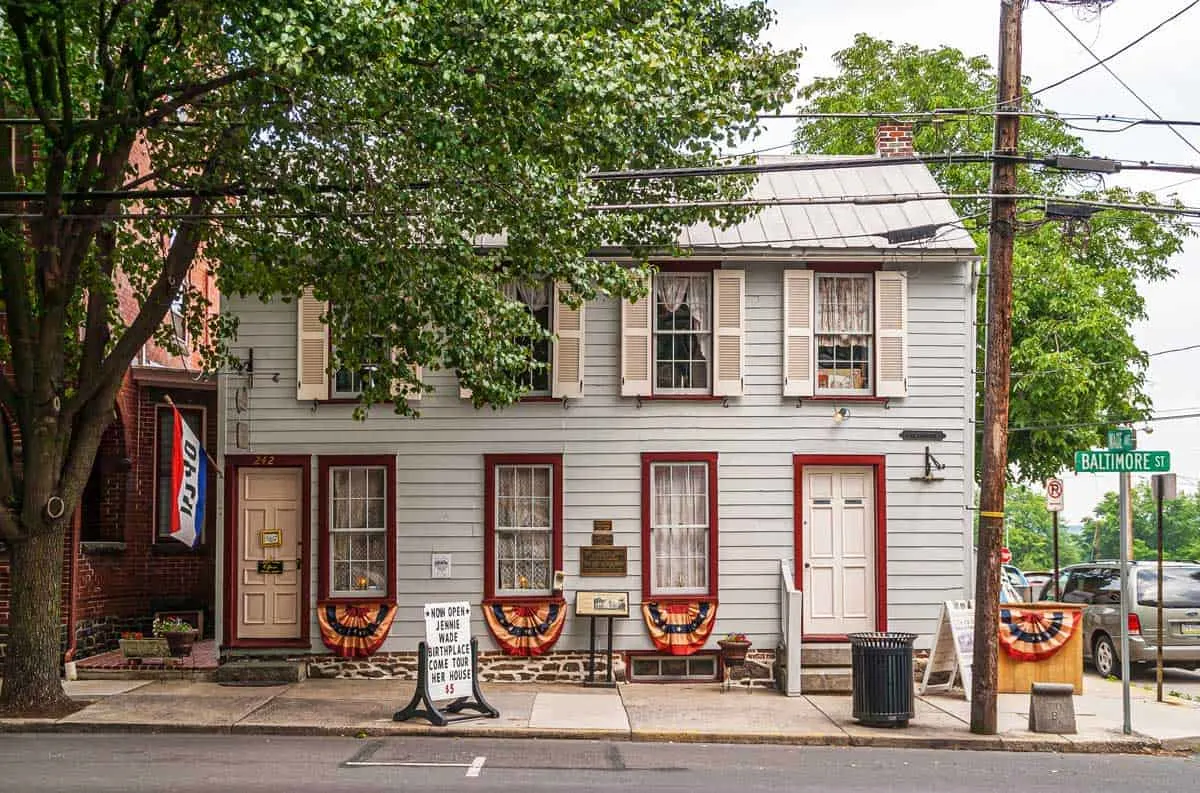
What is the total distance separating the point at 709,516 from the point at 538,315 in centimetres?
353

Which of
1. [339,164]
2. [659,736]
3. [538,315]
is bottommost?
[659,736]

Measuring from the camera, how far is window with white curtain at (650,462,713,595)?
1770 cm

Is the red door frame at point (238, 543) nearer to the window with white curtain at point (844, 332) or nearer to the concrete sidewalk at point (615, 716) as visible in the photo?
the concrete sidewalk at point (615, 716)

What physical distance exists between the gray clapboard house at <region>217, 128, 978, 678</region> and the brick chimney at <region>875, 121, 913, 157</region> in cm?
220

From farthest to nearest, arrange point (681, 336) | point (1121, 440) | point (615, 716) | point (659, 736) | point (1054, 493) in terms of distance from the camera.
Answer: point (1054, 493), point (681, 336), point (615, 716), point (1121, 440), point (659, 736)

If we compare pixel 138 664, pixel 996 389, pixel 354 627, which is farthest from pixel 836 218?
pixel 138 664

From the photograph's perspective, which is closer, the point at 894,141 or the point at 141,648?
the point at 141,648

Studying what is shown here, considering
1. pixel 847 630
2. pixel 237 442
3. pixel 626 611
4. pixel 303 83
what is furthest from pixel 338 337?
pixel 847 630

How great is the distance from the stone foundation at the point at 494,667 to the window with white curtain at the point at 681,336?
3.71 meters

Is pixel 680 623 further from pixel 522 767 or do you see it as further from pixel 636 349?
pixel 522 767

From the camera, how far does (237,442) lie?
1750 centimetres

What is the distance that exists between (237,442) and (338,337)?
112 inches

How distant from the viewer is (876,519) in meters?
17.8

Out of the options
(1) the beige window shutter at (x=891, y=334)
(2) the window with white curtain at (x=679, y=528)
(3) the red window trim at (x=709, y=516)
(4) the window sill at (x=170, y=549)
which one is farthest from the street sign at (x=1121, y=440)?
(4) the window sill at (x=170, y=549)
